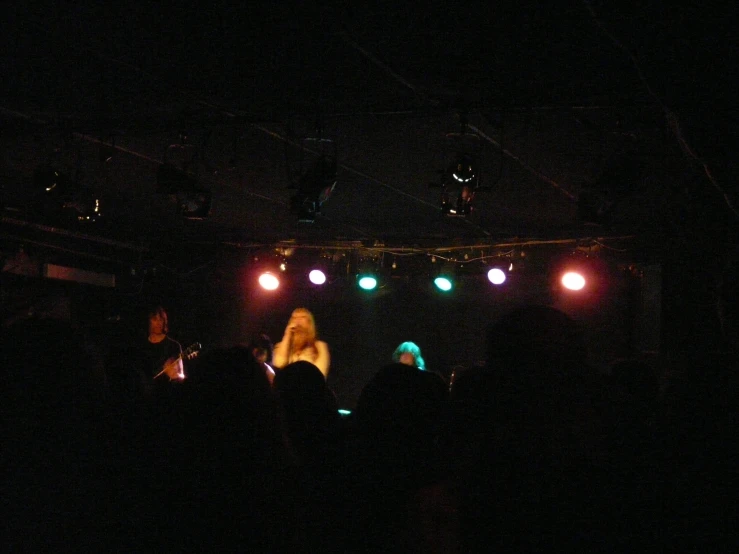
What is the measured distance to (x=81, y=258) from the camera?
9.12 meters

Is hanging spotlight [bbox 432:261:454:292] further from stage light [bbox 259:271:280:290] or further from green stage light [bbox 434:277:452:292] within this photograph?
stage light [bbox 259:271:280:290]

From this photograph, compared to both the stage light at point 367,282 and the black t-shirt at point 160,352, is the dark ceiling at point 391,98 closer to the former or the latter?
the black t-shirt at point 160,352

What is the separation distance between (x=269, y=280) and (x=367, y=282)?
1.30 meters

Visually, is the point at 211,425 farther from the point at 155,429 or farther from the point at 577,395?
the point at 577,395

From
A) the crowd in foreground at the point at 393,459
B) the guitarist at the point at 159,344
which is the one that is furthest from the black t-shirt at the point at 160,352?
the crowd in foreground at the point at 393,459

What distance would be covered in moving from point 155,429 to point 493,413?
0.95m

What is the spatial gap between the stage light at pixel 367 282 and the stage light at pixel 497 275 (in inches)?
64.0

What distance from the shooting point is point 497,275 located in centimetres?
841

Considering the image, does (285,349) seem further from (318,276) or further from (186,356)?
(318,276)

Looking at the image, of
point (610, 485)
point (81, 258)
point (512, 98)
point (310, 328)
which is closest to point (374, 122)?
point (512, 98)

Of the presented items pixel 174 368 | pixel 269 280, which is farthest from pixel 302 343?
pixel 269 280

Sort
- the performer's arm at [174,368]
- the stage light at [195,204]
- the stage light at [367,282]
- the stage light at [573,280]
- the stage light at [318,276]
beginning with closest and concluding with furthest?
the stage light at [195,204] → the performer's arm at [174,368] → the stage light at [573,280] → the stage light at [367,282] → the stage light at [318,276]

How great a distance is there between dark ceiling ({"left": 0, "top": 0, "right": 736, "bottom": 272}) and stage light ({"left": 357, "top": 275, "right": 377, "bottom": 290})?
2.52 m

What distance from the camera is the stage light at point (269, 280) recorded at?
9570mm
